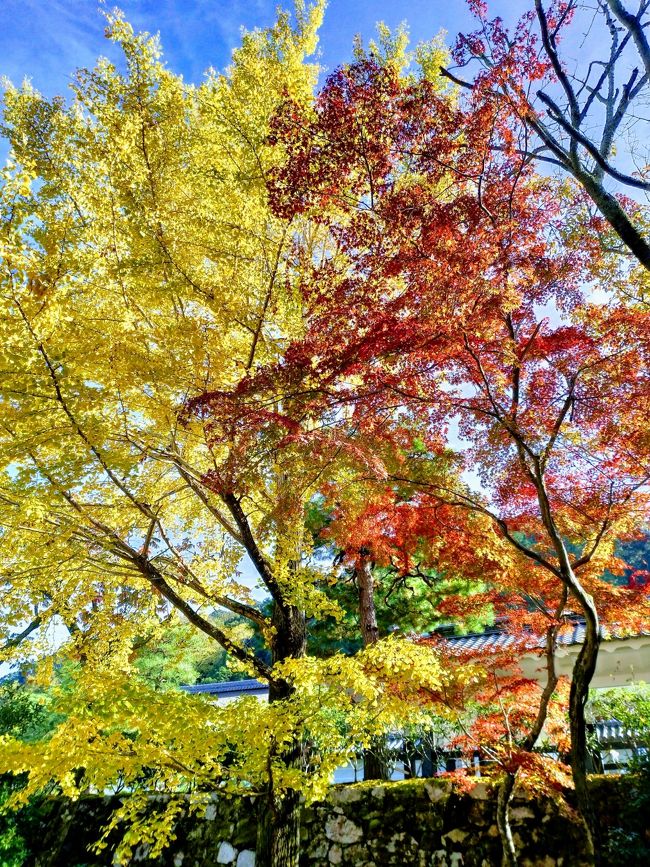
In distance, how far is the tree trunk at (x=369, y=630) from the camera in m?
7.09

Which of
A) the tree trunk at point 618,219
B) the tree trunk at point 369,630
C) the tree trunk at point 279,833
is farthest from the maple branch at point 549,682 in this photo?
the tree trunk at point 618,219

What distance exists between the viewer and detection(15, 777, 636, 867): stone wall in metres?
5.13

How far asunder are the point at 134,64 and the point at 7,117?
A: 1.51 m

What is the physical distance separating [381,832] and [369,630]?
2670 mm

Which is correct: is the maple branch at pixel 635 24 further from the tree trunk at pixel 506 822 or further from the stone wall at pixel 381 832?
the stone wall at pixel 381 832

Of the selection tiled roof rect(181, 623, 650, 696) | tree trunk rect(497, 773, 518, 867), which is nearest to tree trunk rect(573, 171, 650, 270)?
tiled roof rect(181, 623, 650, 696)

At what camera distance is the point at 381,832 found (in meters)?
5.86

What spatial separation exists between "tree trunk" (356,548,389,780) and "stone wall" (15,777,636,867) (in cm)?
83

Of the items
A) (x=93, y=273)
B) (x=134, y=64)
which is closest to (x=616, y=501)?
(x=93, y=273)

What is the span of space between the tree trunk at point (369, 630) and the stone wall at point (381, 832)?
32.8 inches

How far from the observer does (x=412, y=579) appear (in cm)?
908

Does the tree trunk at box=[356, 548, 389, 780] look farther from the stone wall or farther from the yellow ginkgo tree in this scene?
the yellow ginkgo tree

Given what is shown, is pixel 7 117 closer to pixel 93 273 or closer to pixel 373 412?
pixel 93 273

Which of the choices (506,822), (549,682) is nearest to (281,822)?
(506,822)
